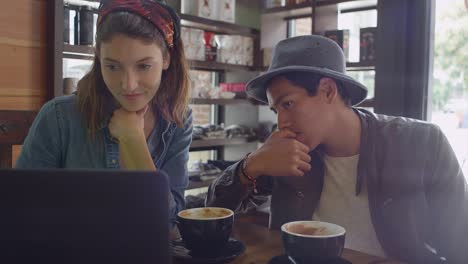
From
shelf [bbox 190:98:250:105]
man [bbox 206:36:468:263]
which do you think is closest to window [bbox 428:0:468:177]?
shelf [bbox 190:98:250:105]

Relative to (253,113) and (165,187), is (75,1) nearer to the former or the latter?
(253,113)

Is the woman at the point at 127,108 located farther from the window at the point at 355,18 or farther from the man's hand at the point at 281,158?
the window at the point at 355,18

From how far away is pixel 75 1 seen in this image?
98.1 inches

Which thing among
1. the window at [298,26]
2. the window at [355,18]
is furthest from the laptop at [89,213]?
the window at [298,26]

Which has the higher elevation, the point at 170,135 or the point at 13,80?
the point at 13,80

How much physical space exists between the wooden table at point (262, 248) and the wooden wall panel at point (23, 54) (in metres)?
1.61

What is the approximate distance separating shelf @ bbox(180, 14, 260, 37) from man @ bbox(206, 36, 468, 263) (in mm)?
1748

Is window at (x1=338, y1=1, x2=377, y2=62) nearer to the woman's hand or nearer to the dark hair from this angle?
the dark hair

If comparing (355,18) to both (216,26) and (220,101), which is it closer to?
(216,26)

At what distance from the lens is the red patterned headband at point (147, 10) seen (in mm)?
1175

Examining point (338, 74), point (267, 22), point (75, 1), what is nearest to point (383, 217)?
point (338, 74)

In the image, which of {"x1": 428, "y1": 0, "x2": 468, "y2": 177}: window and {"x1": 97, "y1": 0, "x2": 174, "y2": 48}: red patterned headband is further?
{"x1": 428, "y1": 0, "x2": 468, "y2": 177}: window

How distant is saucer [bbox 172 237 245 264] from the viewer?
2.43ft

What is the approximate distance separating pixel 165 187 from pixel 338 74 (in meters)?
0.84
